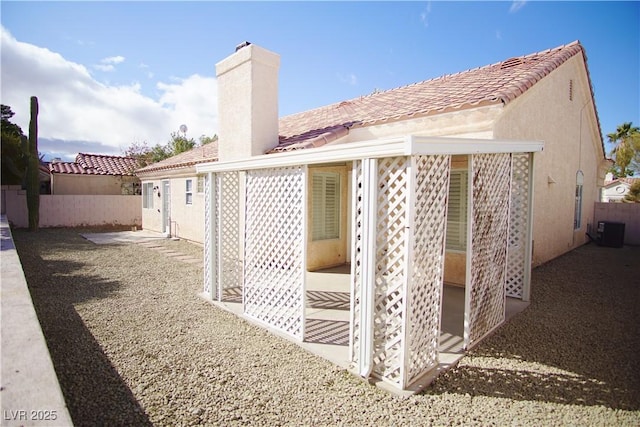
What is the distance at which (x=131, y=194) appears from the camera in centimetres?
2650

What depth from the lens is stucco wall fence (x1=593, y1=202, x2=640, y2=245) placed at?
1783 cm

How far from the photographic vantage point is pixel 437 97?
33.2 ft

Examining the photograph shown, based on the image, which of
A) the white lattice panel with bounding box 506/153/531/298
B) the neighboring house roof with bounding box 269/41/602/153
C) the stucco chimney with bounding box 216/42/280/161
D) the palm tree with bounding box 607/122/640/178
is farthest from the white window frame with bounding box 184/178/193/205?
the palm tree with bounding box 607/122/640/178

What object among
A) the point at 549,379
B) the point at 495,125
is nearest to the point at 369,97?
the point at 495,125

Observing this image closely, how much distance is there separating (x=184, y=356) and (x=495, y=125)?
811 cm

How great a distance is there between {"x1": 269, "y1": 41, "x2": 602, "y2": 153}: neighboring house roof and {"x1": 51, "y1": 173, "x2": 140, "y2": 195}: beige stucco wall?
1879cm

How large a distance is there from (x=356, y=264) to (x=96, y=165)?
30.1 metres

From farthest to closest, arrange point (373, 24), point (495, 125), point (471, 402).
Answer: point (373, 24), point (495, 125), point (471, 402)

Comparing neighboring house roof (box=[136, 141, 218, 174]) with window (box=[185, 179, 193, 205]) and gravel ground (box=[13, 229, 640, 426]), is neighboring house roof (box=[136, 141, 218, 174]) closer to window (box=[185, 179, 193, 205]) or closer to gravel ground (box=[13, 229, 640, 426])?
window (box=[185, 179, 193, 205])

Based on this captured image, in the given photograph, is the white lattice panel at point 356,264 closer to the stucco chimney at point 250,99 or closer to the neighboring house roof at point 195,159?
the stucco chimney at point 250,99

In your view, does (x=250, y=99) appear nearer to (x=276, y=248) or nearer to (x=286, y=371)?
(x=276, y=248)

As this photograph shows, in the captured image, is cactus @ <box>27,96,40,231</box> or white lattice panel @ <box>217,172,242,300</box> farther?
cactus @ <box>27,96,40,231</box>

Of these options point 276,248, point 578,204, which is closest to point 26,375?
point 276,248

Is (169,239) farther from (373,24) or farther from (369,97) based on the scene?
(373,24)
